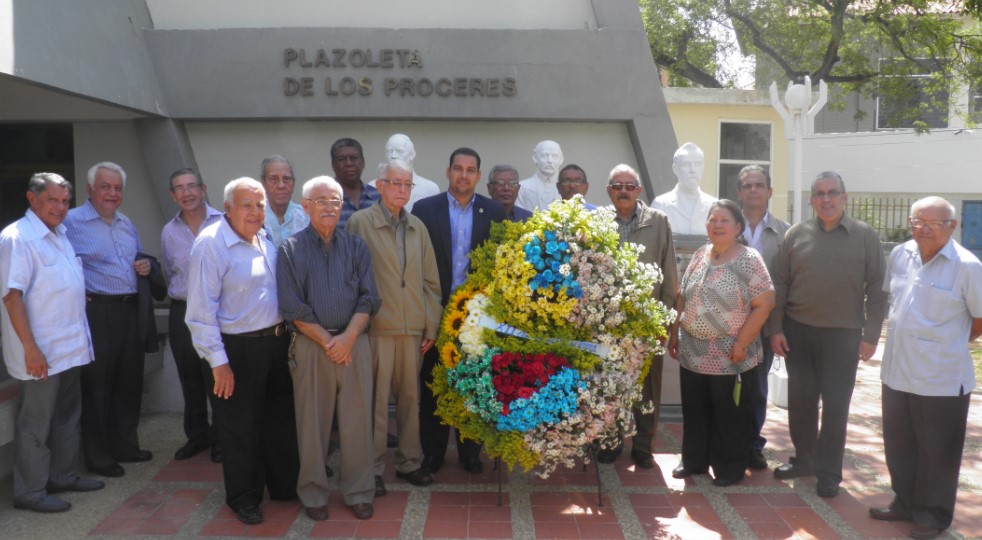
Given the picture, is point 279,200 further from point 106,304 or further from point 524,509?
point 524,509

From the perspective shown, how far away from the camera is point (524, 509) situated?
447cm

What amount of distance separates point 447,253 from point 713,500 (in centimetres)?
216

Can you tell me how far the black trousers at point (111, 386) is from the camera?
4969 mm

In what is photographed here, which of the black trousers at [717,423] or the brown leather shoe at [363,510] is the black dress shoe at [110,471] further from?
the black trousers at [717,423]

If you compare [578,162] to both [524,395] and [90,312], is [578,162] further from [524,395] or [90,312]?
[90,312]

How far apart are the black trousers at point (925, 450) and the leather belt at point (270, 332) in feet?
10.8

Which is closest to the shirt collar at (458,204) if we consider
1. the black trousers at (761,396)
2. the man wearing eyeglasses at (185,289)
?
the man wearing eyeglasses at (185,289)

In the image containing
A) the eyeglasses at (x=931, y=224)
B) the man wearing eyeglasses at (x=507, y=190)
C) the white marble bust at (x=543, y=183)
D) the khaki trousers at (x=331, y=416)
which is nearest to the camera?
the eyeglasses at (x=931, y=224)

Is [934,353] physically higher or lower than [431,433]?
higher

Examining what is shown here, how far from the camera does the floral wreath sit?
4.20 meters

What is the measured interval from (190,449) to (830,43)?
14938 millimetres

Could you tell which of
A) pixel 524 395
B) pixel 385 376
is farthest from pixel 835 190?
pixel 385 376

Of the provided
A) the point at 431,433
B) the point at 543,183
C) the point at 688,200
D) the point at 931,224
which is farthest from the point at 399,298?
the point at 931,224

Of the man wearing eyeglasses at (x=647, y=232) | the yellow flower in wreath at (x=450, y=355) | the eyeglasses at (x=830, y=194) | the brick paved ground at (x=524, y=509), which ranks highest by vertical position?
the eyeglasses at (x=830, y=194)
